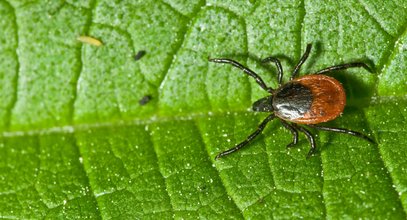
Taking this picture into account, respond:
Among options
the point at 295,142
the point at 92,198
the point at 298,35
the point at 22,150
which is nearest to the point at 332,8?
the point at 298,35

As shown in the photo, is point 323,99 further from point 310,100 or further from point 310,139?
point 310,139

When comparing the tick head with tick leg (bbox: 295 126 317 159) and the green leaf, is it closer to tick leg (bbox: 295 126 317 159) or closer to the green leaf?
the green leaf

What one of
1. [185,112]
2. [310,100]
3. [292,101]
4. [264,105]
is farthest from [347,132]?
[185,112]

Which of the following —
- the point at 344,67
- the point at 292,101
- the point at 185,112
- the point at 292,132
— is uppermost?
the point at 344,67

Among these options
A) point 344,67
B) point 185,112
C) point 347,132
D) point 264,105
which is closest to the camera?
point 347,132

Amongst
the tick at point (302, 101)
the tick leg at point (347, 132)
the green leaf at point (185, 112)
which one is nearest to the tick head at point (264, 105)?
the tick at point (302, 101)

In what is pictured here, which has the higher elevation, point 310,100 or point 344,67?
point 344,67

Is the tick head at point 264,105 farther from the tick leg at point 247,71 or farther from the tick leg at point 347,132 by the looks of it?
the tick leg at point 347,132
